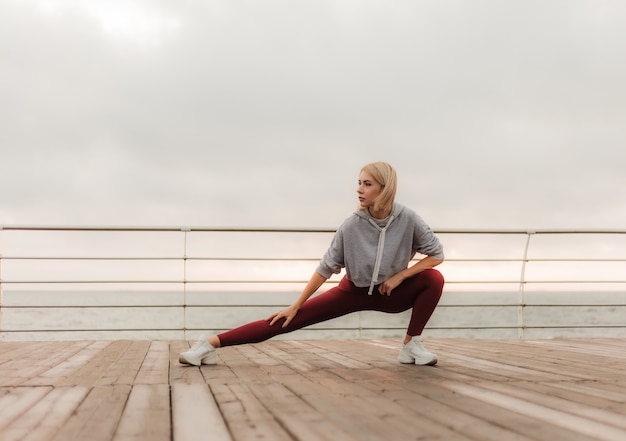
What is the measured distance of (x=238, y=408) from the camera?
1.83 metres

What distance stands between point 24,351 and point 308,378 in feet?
6.71

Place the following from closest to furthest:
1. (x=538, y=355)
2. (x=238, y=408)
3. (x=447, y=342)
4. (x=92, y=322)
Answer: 1. (x=238, y=408)
2. (x=538, y=355)
3. (x=447, y=342)
4. (x=92, y=322)

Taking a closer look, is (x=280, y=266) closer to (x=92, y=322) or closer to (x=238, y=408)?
(x=238, y=408)

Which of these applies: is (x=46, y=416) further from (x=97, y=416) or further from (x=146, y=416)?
(x=146, y=416)

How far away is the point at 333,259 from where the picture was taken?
3.07 meters

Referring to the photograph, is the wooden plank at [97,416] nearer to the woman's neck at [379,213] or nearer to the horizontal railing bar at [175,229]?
the woman's neck at [379,213]

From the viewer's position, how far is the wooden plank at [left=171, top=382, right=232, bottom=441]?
1.50m

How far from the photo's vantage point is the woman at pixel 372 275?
2969 mm

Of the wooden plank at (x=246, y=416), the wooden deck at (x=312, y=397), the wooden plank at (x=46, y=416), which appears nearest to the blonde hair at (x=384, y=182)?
the wooden deck at (x=312, y=397)

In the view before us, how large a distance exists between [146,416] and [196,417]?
14 centimetres

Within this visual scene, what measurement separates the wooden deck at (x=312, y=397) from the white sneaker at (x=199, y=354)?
49mm

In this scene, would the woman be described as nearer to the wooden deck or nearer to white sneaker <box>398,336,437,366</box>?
white sneaker <box>398,336,437,366</box>

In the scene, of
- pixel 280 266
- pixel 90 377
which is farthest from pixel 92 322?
pixel 90 377

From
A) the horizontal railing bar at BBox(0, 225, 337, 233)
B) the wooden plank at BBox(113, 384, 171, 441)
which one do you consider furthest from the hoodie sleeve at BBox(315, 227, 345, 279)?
the horizontal railing bar at BBox(0, 225, 337, 233)
